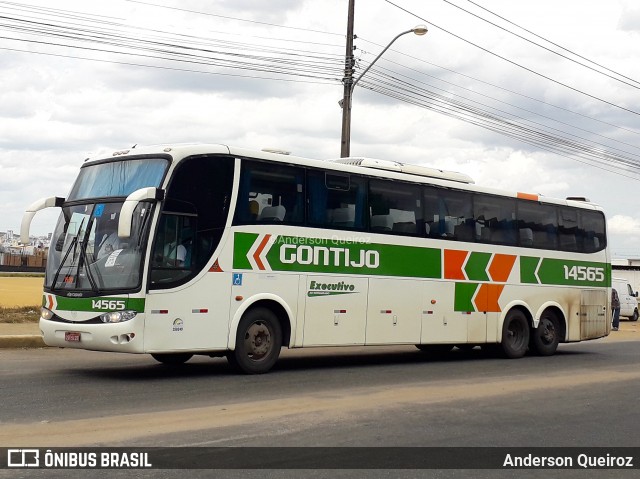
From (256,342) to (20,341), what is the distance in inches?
232

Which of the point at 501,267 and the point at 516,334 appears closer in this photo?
the point at 501,267

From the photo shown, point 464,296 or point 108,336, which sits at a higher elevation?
point 464,296

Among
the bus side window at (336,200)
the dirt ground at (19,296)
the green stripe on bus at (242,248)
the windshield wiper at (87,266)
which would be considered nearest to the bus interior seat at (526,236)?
the bus side window at (336,200)

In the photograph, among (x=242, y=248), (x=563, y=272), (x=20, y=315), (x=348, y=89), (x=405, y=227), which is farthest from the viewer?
(x=348, y=89)

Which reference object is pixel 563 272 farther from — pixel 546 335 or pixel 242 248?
pixel 242 248

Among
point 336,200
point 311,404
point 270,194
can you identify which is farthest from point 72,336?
point 336,200

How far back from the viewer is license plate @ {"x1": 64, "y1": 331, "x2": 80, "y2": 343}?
1255 centimetres

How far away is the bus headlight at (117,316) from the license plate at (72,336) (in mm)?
459

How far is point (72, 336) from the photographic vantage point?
41.4 feet

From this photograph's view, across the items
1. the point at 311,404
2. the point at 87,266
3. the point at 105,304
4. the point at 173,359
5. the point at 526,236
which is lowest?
the point at 311,404

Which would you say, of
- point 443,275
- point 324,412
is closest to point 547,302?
point 443,275

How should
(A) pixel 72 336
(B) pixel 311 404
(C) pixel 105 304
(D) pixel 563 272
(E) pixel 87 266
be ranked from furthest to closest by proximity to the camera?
1. (D) pixel 563 272
2. (E) pixel 87 266
3. (A) pixel 72 336
4. (C) pixel 105 304
5. (B) pixel 311 404

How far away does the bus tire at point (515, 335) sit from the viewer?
18.9m

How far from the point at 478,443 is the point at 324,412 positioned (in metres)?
2.13
